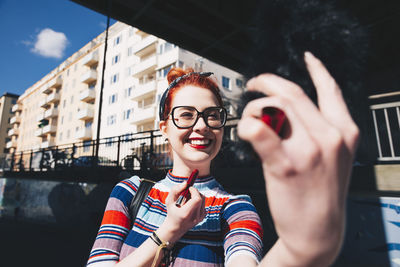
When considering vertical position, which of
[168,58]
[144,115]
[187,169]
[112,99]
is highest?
[168,58]

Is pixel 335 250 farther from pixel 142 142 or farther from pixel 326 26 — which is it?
pixel 142 142

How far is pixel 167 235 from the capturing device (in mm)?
917

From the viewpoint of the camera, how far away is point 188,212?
86 cm

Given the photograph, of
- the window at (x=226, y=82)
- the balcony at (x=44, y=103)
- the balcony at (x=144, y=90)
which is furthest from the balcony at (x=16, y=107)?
the window at (x=226, y=82)

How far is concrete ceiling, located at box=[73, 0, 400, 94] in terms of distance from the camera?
6.11 metres

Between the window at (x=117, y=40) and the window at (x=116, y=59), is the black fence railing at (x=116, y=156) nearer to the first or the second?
the window at (x=116, y=59)

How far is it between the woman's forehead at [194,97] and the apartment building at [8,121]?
70039 mm

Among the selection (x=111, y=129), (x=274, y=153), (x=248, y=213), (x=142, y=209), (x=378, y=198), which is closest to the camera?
(x=274, y=153)

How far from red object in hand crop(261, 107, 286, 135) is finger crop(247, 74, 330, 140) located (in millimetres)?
27

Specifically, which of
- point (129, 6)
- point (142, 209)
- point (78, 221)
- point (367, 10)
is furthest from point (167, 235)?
point (78, 221)

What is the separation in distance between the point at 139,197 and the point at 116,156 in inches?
377

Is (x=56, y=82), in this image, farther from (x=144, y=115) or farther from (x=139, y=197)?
(x=139, y=197)

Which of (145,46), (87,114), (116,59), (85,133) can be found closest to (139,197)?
(145,46)

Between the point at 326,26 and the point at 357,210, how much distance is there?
3899 mm
